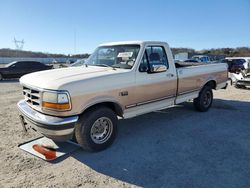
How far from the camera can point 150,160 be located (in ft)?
12.3

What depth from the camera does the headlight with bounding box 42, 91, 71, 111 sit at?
11.2 feet

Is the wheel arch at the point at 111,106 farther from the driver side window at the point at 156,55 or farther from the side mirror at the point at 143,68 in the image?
the driver side window at the point at 156,55

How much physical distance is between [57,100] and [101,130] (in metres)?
1.15

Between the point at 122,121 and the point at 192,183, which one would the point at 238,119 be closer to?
the point at 122,121

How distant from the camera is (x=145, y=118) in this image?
617 cm

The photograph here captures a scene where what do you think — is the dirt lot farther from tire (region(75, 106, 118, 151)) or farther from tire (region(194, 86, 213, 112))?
tire (region(194, 86, 213, 112))

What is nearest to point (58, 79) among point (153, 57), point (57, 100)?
point (57, 100)

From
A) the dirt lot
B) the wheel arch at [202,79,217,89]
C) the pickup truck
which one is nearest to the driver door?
the pickup truck

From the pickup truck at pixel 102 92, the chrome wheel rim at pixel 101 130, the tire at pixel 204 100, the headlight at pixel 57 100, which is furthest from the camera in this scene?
the tire at pixel 204 100

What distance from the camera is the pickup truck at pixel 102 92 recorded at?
11.5 ft

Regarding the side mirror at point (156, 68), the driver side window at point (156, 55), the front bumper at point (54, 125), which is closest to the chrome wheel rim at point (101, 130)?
the front bumper at point (54, 125)

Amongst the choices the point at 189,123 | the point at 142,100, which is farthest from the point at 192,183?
the point at 189,123

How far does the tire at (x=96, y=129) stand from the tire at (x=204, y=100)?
3.51 m

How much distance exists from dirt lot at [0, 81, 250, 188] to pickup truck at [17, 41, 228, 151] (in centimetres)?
46
